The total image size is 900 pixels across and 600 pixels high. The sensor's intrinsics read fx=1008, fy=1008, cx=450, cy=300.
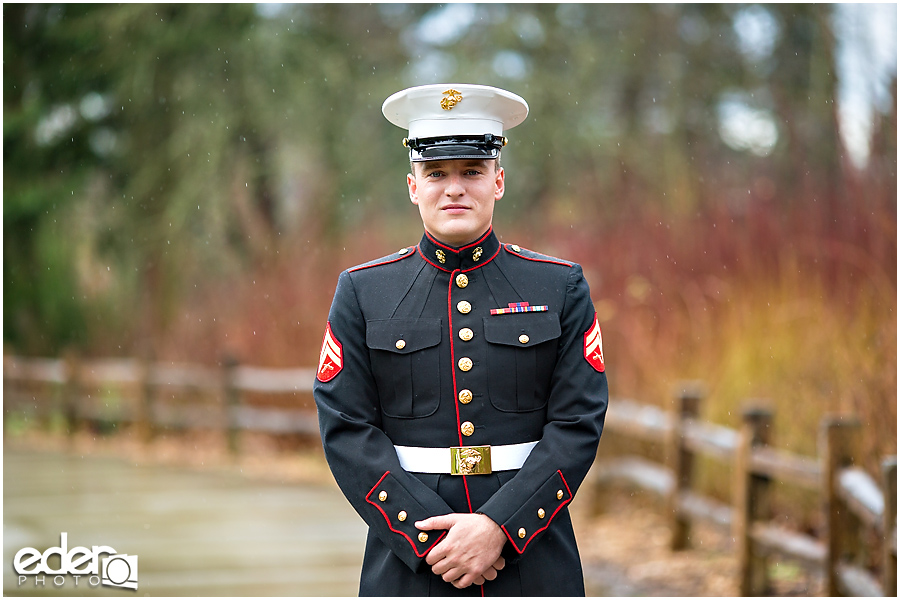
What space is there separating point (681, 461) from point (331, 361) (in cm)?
383

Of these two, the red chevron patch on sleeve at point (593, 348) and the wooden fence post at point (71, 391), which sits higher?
the wooden fence post at point (71, 391)

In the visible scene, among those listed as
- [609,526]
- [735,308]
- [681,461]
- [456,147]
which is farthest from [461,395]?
[609,526]

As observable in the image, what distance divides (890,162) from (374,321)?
4456 mm

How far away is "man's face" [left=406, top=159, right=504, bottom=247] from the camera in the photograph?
2.36 meters

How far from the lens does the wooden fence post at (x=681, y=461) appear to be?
5.70 metres

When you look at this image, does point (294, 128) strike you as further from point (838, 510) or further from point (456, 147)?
point (456, 147)

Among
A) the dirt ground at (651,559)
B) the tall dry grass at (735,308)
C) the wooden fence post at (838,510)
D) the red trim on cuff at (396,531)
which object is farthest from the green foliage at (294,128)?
the red trim on cuff at (396,531)

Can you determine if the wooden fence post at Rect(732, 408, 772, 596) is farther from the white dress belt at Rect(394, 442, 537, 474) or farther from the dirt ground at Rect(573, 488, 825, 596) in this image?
the white dress belt at Rect(394, 442, 537, 474)

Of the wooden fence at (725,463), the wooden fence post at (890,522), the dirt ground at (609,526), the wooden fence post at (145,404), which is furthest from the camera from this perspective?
the wooden fence post at (145,404)

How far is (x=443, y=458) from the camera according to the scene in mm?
2369

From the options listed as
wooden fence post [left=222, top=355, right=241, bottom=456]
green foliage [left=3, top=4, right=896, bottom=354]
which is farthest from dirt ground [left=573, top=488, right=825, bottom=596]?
wooden fence post [left=222, top=355, right=241, bottom=456]

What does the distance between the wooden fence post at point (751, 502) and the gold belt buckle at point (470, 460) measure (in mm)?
2874

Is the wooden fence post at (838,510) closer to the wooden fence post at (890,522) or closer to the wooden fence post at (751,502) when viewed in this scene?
the wooden fence post at (890,522)

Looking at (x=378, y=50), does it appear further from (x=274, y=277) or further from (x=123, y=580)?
(x=123, y=580)
